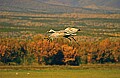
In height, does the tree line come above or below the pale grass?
above

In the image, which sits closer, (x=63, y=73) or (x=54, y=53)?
(x=63, y=73)

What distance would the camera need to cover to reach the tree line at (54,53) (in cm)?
6209

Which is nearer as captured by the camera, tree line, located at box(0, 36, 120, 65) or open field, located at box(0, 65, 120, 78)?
open field, located at box(0, 65, 120, 78)

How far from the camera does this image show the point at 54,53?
6259 cm

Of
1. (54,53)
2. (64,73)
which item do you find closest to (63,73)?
(64,73)

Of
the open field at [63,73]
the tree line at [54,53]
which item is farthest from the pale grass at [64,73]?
the tree line at [54,53]

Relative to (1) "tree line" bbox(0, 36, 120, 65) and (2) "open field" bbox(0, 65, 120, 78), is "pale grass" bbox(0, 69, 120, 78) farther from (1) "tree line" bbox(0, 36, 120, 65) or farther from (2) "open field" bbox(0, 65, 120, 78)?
(1) "tree line" bbox(0, 36, 120, 65)

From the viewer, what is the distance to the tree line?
2445 inches

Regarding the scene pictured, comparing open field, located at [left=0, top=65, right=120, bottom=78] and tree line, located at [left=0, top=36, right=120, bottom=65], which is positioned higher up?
tree line, located at [left=0, top=36, right=120, bottom=65]

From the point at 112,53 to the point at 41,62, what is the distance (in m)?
11.2

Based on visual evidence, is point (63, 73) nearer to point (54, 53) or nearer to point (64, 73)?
point (64, 73)

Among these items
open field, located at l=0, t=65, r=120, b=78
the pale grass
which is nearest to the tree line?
open field, located at l=0, t=65, r=120, b=78

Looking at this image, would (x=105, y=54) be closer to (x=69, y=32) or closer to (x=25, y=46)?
(x=25, y=46)

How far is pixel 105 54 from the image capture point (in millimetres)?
63875
